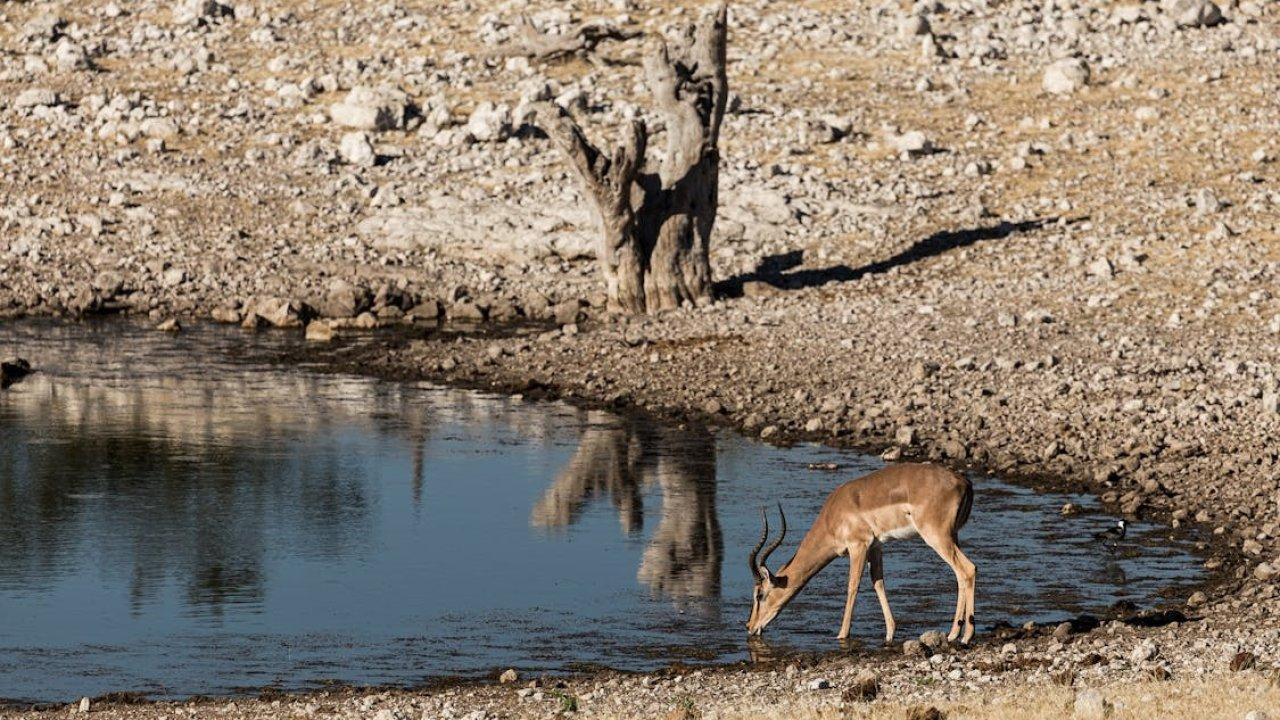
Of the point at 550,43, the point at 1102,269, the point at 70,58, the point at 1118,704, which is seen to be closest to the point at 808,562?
the point at 1118,704

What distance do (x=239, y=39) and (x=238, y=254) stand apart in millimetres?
12476

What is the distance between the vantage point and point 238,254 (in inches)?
1441

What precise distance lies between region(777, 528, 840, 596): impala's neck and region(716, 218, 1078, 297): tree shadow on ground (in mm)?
16764

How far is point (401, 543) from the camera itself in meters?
19.7

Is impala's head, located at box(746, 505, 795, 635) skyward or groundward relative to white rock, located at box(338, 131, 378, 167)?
groundward

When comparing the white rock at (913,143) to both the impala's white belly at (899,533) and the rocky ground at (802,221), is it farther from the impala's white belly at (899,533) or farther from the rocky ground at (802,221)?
the impala's white belly at (899,533)

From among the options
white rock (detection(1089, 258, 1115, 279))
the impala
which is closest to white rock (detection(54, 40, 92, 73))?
white rock (detection(1089, 258, 1115, 279))

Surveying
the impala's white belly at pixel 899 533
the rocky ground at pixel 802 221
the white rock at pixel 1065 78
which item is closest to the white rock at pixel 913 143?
the rocky ground at pixel 802 221

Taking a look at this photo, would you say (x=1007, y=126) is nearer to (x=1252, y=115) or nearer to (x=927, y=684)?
(x=1252, y=115)

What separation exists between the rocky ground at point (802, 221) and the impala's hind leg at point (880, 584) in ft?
2.96

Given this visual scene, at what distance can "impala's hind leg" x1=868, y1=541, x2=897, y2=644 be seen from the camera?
621 inches

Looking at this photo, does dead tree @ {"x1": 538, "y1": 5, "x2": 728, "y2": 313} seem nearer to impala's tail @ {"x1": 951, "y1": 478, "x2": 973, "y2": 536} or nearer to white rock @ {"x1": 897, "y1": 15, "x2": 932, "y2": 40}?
white rock @ {"x1": 897, "y1": 15, "x2": 932, "y2": 40}

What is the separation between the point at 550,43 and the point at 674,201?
43.5 feet

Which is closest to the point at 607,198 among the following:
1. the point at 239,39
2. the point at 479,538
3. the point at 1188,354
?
the point at 1188,354
